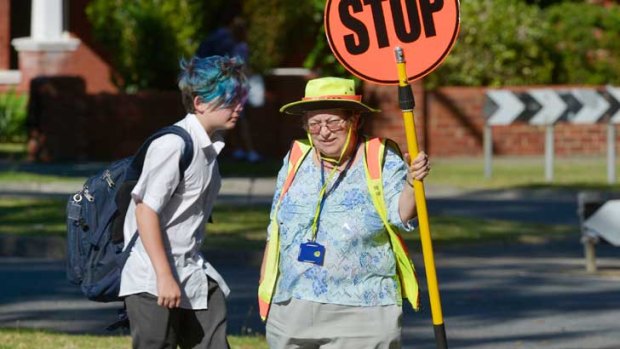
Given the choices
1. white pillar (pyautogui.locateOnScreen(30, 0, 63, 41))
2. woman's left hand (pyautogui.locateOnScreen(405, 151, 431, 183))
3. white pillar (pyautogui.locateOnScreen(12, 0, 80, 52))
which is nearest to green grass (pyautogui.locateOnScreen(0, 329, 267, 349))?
woman's left hand (pyautogui.locateOnScreen(405, 151, 431, 183))

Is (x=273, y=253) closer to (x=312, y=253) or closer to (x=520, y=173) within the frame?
(x=312, y=253)

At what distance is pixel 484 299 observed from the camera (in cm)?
1192

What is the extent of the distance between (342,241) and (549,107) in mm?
15874

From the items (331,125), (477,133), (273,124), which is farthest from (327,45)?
(331,125)

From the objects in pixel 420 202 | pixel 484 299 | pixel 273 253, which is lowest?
pixel 484 299

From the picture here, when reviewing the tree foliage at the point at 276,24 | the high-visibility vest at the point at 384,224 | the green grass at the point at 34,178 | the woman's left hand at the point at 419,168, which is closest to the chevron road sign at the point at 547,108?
the tree foliage at the point at 276,24

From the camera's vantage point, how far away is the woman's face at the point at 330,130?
238 inches

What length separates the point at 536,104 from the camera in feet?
70.7

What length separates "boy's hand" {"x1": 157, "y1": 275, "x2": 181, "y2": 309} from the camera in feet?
20.1

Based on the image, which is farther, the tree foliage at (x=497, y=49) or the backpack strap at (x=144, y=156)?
the tree foliage at (x=497, y=49)

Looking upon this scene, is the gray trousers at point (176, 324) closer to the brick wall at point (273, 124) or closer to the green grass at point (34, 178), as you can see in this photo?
the green grass at point (34, 178)

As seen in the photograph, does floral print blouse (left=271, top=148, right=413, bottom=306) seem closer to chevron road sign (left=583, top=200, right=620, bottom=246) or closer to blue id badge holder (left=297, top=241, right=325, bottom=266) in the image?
blue id badge holder (left=297, top=241, right=325, bottom=266)

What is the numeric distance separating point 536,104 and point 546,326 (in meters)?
11.1

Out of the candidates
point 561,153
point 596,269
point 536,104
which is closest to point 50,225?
point 596,269
